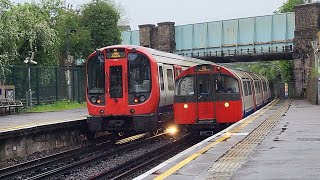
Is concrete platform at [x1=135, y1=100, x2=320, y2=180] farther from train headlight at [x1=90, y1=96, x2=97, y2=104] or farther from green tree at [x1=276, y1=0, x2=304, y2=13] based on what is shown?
green tree at [x1=276, y1=0, x2=304, y2=13]

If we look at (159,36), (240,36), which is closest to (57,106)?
A: (240,36)

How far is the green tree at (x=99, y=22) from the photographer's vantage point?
4272 cm

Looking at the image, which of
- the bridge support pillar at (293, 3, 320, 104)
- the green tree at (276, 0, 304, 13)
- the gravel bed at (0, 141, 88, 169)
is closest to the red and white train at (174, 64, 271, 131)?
the gravel bed at (0, 141, 88, 169)

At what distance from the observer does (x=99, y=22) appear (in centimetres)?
4272

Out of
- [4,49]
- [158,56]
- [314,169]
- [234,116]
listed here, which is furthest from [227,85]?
[4,49]

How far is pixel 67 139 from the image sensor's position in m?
19.3

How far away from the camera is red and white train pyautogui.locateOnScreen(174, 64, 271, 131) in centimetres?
1789

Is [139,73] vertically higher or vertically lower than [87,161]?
higher

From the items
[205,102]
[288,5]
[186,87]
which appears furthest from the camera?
[288,5]

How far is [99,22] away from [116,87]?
26.0 metres

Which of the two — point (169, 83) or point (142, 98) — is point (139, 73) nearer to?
point (142, 98)

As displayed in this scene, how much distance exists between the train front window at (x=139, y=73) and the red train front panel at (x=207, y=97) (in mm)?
1438

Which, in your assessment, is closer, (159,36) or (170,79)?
(170,79)

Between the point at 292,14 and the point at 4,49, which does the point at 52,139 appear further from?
the point at 292,14
